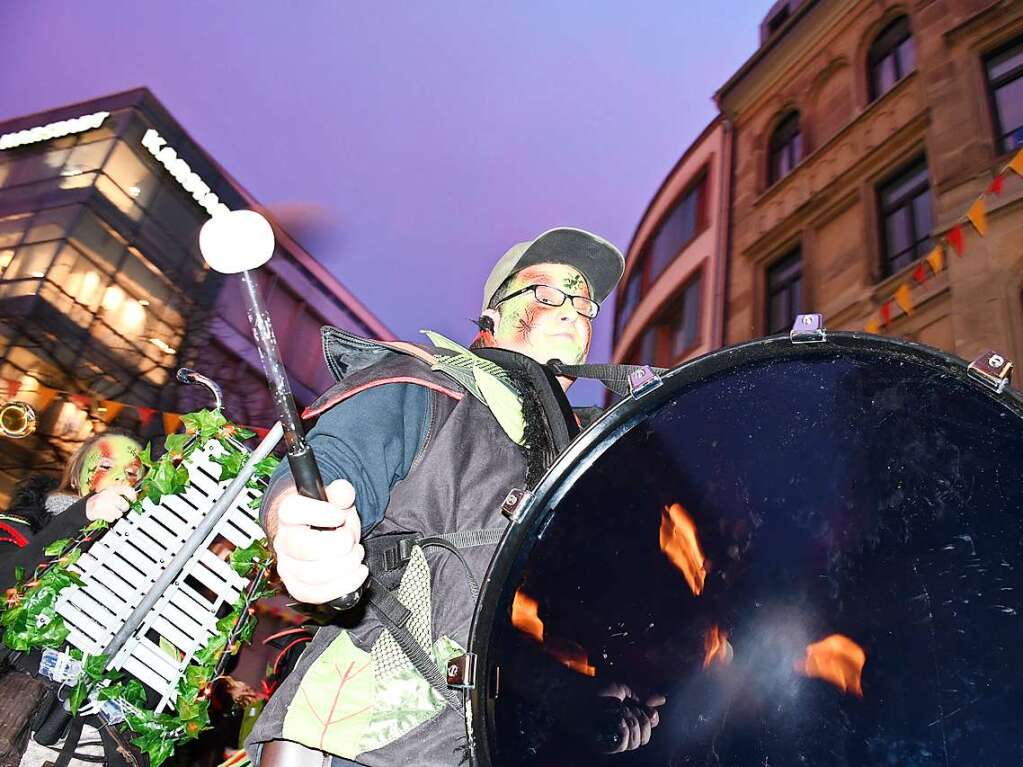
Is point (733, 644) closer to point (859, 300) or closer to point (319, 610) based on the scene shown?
point (319, 610)

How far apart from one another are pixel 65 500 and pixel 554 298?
8.94 ft

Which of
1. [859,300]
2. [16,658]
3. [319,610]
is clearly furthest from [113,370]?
[319,610]

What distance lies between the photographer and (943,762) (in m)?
1.09

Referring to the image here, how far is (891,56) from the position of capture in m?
9.28

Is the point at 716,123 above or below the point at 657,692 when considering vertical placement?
above

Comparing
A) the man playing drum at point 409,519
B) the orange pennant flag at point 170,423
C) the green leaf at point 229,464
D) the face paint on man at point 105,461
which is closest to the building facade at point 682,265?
the orange pennant flag at point 170,423

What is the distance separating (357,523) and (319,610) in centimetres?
54

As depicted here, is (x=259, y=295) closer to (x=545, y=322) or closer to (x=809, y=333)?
(x=809, y=333)

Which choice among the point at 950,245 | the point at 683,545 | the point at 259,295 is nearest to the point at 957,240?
the point at 950,245

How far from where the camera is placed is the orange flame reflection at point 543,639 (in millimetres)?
1090

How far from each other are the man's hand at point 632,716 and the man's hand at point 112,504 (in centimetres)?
212

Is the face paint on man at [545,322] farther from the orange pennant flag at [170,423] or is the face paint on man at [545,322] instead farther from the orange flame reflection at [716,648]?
the orange pennant flag at [170,423]

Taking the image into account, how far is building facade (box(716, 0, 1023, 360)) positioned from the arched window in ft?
0.06

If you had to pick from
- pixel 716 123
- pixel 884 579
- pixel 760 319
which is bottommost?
pixel 884 579
